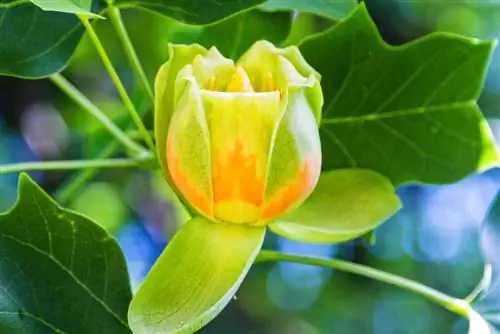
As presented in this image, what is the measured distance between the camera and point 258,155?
1.28 feet

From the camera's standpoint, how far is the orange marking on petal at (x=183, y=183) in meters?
0.39

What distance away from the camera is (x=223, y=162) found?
39cm

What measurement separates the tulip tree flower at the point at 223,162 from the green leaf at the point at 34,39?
0.23 ft

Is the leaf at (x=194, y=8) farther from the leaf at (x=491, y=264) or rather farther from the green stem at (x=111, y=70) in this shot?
the leaf at (x=491, y=264)

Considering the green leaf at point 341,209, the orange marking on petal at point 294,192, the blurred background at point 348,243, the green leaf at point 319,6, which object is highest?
the green leaf at point 319,6

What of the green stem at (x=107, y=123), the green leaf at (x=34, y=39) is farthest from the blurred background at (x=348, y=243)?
the green leaf at (x=34, y=39)

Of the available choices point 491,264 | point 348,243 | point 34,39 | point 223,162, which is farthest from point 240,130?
point 348,243

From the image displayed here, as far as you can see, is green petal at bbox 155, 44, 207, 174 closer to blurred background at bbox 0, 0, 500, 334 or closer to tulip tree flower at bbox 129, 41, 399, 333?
tulip tree flower at bbox 129, 41, 399, 333

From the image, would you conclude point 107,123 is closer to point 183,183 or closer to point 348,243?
point 183,183

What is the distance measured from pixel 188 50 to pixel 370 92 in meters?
0.11

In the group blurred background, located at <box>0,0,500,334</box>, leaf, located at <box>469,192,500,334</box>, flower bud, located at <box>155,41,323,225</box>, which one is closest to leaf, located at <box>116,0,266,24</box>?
flower bud, located at <box>155,41,323,225</box>

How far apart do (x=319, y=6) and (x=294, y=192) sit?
0.14 metres

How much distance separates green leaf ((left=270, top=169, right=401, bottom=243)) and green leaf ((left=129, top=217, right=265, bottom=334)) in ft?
0.09

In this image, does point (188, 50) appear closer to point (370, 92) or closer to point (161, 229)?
point (370, 92)
